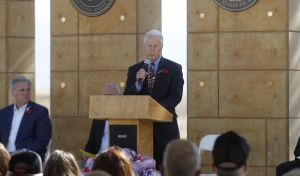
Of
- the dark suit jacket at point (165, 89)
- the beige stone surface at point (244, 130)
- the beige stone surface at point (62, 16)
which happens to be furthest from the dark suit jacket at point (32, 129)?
the dark suit jacket at point (165, 89)

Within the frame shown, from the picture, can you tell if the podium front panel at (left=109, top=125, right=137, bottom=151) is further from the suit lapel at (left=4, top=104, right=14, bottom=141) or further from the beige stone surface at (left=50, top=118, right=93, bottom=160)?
the beige stone surface at (left=50, top=118, right=93, bottom=160)

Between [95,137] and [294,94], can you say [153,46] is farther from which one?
[294,94]

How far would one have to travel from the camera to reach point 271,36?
313 inches

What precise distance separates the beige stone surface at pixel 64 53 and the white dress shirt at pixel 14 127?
847 mm

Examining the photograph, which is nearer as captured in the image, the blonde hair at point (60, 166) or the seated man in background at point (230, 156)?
the seated man in background at point (230, 156)

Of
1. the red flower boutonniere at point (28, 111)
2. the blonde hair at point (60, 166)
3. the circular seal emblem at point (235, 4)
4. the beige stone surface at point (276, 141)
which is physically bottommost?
the beige stone surface at point (276, 141)

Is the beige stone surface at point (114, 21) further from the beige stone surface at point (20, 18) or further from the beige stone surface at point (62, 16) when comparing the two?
the beige stone surface at point (20, 18)

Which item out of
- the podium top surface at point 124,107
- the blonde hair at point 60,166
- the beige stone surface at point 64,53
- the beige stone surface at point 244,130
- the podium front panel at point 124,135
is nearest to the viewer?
the blonde hair at point 60,166

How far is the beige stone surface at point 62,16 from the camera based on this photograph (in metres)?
8.56

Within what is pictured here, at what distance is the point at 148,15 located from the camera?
8414mm

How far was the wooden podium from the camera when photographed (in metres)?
5.57

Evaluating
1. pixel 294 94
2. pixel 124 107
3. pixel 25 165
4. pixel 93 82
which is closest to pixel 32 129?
pixel 93 82

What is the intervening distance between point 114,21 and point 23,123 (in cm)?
158

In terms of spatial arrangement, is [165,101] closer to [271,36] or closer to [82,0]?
[271,36]
